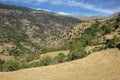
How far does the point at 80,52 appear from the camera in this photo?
70.9 meters

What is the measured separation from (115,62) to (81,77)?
10.0 metres

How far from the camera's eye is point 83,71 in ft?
164

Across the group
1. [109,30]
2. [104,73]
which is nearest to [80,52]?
[104,73]

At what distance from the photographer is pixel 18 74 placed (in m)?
48.0

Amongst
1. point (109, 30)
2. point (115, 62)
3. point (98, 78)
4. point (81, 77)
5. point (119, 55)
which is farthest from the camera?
point (109, 30)

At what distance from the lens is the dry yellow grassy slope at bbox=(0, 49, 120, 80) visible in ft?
149

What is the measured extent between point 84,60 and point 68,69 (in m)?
5.36

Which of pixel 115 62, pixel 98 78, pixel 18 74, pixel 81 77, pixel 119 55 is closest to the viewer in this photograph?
pixel 98 78

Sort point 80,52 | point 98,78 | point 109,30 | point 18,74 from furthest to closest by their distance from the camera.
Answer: point 109,30
point 80,52
point 18,74
point 98,78

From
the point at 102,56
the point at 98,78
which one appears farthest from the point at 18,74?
the point at 102,56

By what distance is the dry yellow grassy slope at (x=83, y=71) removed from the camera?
45438mm

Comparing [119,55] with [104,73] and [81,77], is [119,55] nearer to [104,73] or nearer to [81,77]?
[104,73]

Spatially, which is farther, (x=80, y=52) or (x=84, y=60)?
(x=80, y=52)

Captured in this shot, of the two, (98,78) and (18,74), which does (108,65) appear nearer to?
(98,78)
